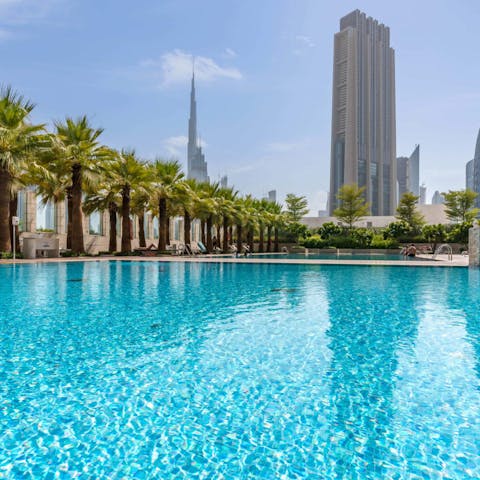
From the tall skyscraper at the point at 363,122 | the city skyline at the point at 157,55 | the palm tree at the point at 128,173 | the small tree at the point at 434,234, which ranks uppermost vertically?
the tall skyscraper at the point at 363,122

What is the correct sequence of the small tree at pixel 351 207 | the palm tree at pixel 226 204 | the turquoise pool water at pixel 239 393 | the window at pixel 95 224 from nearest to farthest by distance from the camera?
the turquoise pool water at pixel 239 393
the window at pixel 95 224
the palm tree at pixel 226 204
the small tree at pixel 351 207

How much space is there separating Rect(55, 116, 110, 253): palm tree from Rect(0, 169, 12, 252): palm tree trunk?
340 cm

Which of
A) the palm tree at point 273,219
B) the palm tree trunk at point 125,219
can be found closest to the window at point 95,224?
the palm tree trunk at point 125,219

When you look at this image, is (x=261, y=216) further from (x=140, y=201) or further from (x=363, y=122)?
(x=363, y=122)

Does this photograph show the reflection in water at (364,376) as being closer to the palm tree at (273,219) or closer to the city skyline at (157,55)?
the city skyline at (157,55)

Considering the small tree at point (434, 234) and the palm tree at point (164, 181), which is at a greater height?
the palm tree at point (164, 181)

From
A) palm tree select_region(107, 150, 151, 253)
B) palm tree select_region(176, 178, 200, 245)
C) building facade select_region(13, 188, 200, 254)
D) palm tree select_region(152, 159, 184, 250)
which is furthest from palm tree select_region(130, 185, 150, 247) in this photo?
building facade select_region(13, 188, 200, 254)

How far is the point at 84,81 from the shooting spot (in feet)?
82.3

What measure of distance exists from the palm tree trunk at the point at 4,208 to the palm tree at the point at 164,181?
405 inches

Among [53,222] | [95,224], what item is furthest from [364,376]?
[95,224]

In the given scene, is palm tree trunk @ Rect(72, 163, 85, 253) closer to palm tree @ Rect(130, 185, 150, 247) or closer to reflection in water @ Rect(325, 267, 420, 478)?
palm tree @ Rect(130, 185, 150, 247)

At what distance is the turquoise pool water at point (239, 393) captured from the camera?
2.84 meters

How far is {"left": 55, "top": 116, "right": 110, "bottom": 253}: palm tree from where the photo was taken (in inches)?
975

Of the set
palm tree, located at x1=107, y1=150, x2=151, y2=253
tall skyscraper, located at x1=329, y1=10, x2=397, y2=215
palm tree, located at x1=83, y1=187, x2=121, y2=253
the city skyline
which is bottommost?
palm tree, located at x1=83, y1=187, x2=121, y2=253
